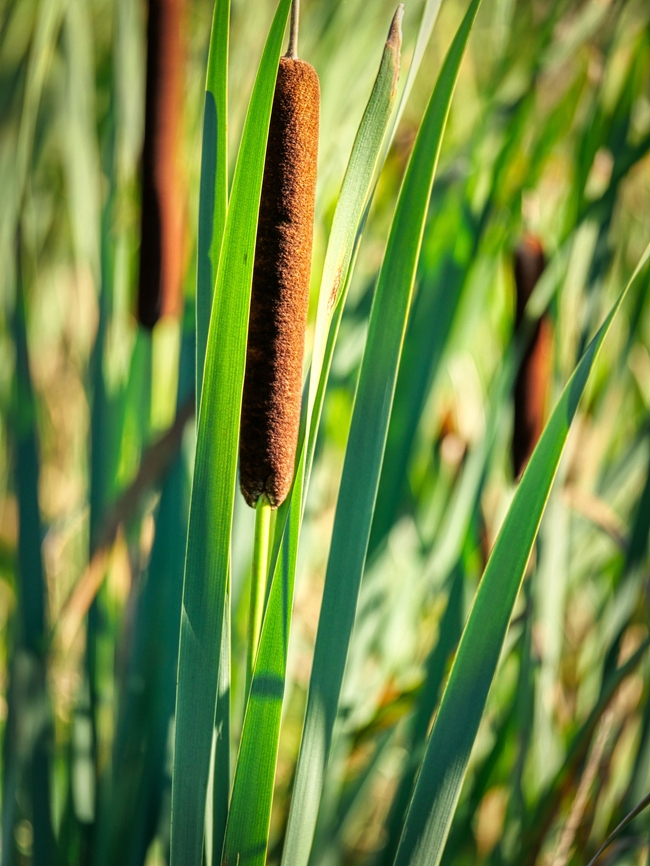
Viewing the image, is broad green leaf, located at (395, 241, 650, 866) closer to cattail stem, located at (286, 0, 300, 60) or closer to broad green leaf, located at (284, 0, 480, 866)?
broad green leaf, located at (284, 0, 480, 866)

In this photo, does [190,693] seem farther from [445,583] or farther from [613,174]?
[613,174]

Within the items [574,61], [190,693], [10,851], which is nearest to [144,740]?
[10,851]

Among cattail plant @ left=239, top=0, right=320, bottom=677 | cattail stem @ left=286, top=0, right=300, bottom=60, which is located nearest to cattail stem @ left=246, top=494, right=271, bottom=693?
cattail plant @ left=239, top=0, right=320, bottom=677

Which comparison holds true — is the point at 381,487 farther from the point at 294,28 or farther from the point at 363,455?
the point at 294,28

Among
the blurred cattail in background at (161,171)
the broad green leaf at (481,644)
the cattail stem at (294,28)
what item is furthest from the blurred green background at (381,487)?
the cattail stem at (294,28)

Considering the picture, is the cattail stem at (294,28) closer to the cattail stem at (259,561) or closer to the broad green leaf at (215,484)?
the broad green leaf at (215,484)

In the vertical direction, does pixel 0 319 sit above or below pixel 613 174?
below
